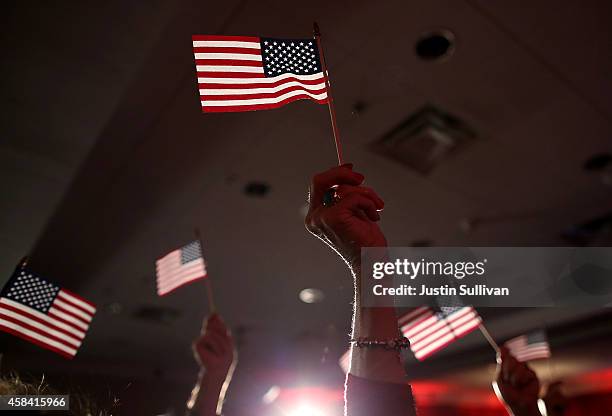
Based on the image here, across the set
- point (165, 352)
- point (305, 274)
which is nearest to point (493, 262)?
point (305, 274)

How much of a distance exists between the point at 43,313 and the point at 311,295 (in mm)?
4122

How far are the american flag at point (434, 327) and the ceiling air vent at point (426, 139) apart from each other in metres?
1.16

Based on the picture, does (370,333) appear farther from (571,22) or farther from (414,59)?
(571,22)

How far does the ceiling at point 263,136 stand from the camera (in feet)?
8.66

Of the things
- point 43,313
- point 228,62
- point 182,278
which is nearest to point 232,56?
point 228,62

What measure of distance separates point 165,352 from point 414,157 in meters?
5.96

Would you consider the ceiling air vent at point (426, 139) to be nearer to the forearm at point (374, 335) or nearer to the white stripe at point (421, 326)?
the white stripe at point (421, 326)

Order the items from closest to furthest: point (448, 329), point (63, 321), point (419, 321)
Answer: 1. point (63, 321)
2. point (448, 329)
3. point (419, 321)

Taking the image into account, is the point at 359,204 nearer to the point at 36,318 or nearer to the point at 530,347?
the point at 36,318

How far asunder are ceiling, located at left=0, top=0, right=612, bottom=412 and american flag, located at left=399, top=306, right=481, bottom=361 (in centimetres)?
56

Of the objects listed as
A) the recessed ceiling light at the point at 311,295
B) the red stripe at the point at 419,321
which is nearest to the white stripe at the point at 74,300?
the red stripe at the point at 419,321

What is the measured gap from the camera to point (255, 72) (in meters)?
1.75

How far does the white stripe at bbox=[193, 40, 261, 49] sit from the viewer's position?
1697 millimetres

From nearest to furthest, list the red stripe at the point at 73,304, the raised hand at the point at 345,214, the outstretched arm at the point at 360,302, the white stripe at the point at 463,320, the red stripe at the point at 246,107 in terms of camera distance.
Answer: the outstretched arm at the point at 360,302 < the raised hand at the point at 345,214 < the red stripe at the point at 246,107 < the red stripe at the point at 73,304 < the white stripe at the point at 463,320
